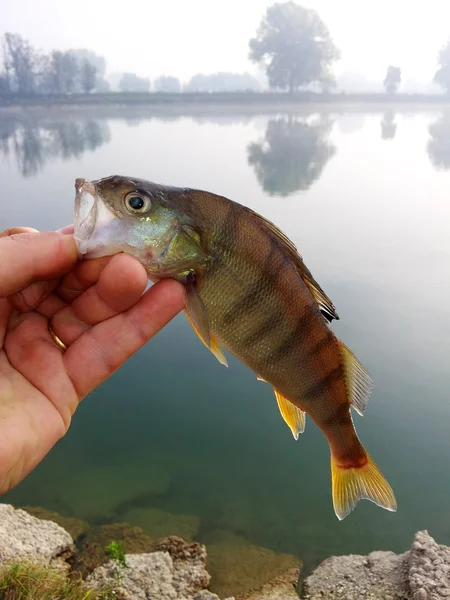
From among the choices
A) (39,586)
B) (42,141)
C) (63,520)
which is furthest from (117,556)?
(42,141)

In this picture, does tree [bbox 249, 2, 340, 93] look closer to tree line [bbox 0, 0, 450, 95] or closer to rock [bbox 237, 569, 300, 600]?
tree line [bbox 0, 0, 450, 95]

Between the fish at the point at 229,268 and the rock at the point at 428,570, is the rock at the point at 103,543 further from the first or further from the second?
the fish at the point at 229,268

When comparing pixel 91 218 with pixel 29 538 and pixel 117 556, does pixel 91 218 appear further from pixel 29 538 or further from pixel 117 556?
pixel 29 538

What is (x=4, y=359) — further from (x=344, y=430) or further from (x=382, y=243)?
(x=382, y=243)

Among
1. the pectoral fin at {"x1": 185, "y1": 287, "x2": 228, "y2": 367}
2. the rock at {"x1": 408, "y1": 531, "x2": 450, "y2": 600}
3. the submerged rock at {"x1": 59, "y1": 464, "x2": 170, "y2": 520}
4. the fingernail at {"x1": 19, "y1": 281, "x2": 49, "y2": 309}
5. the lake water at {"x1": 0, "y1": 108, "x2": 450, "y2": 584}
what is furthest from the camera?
the submerged rock at {"x1": 59, "y1": 464, "x2": 170, "y2": 520}

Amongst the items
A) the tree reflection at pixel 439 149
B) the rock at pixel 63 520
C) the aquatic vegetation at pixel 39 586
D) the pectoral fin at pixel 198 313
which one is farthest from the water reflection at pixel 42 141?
the pectoral fin at pixel 198 313

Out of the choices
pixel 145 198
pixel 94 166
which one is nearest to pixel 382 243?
pixel 145 198

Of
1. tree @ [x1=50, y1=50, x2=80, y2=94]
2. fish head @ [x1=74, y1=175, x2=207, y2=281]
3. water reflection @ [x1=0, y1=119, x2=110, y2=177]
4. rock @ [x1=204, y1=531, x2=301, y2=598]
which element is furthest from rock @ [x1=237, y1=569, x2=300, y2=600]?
tree @ [x1=50, y1=50, x2=80, y2=94]
